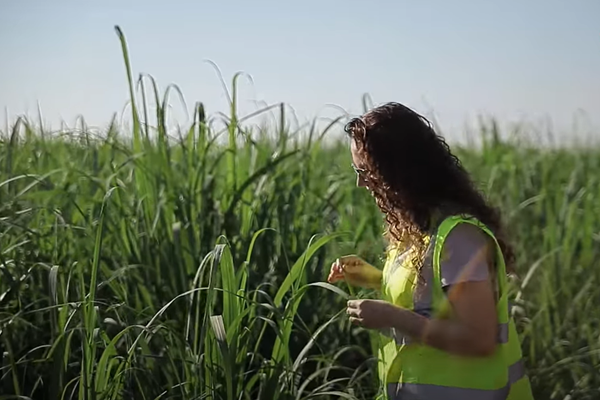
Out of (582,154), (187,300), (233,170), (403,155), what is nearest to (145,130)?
(233,170)

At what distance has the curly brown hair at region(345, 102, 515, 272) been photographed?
5.92ft

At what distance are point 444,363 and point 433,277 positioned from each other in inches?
6.4

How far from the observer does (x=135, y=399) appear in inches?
92.9

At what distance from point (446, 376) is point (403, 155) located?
414mm

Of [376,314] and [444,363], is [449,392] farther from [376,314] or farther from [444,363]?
[376,314]

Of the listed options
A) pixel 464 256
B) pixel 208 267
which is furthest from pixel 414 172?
pixel 208 267

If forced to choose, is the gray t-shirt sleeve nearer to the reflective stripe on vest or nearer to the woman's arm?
the woman's arm

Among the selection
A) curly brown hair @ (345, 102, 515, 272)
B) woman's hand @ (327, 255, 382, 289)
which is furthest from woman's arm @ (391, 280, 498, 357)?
woman's hand @ (327, 255, 382, 289)

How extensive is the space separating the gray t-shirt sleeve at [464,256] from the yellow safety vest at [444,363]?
12mm

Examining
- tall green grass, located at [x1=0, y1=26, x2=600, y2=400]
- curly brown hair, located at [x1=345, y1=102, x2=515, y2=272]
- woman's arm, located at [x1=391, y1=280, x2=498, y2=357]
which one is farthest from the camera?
tall green grass, located at [x1=0, y1=26, x2=600, y2=400]

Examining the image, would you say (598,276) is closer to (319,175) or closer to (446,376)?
(319,175)

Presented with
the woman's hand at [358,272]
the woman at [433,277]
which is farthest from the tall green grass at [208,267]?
the woman at [433,277]

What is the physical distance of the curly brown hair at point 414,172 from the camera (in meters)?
1.81

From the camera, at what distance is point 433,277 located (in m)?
1.75
